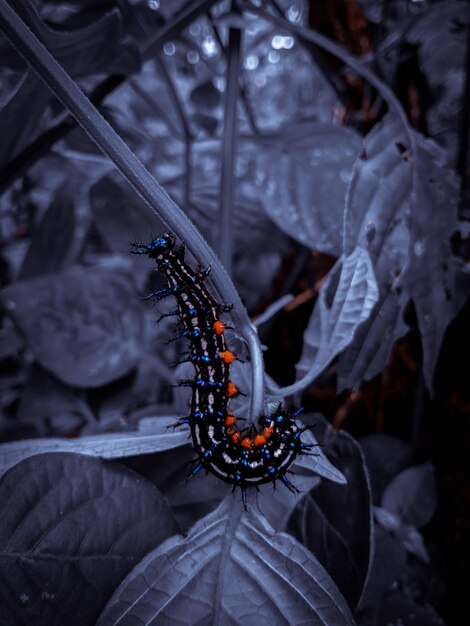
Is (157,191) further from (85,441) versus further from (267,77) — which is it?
Answer: (267,77)

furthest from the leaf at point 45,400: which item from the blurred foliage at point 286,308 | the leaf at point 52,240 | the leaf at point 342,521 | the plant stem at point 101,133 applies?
the plant stem at point 101,133

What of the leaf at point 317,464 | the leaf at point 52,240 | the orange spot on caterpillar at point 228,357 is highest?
the leaf at point 52,240

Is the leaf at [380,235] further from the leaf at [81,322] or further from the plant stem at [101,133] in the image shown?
the leaf at [81,322]

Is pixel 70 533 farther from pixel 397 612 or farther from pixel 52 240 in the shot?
pixel 52 240

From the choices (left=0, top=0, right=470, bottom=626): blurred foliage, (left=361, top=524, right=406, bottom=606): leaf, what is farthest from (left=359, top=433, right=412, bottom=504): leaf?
(left=361, top=524, right=406, bottom=606): leaf

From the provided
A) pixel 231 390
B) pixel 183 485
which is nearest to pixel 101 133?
pixel 231 390

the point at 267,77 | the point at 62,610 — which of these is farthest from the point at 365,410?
the point at 267,77
